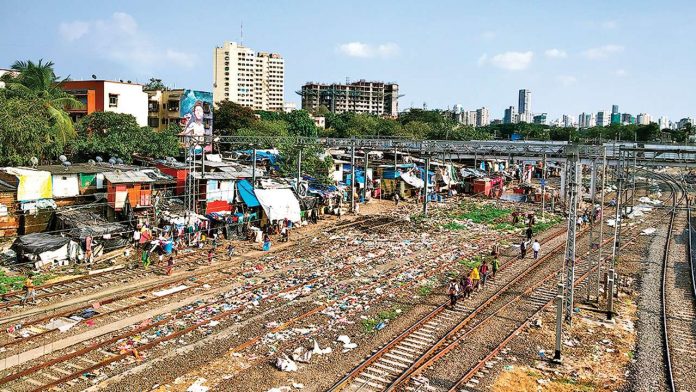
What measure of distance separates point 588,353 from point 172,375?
1025 centimetres

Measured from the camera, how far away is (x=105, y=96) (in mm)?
53156

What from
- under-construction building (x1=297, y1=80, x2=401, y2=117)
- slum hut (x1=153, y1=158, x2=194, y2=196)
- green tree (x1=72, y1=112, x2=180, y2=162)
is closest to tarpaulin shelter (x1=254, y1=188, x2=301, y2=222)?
slum hut (x1=153, y1=158, x2=194, y2=196)

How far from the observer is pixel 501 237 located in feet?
103

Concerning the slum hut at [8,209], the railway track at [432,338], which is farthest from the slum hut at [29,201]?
the railway track at [432,338]

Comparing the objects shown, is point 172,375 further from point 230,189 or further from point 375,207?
point 375,207

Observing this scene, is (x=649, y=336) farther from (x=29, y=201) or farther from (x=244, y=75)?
(x=244, y=75)

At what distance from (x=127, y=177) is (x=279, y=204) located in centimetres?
766

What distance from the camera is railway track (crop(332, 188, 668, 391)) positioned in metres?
12.8

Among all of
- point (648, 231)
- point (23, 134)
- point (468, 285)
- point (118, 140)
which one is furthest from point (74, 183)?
point (648, 231)

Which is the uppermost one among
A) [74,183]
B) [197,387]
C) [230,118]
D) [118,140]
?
[230,118]

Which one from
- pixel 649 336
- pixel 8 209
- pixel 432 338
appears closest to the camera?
pixel 432 338

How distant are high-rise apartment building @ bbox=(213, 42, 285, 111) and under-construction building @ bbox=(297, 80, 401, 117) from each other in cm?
1430

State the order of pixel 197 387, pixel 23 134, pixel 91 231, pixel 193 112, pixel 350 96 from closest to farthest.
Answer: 1. pixel 197 387
2. pixel 91 231
3. pixel 23 134
4. pixel 193 112
5. pixel 350 96

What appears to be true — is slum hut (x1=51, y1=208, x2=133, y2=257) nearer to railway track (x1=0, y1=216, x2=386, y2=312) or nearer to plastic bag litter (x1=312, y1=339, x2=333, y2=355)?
railway track (x1=0, y1=216, x2=386, y2=312)
